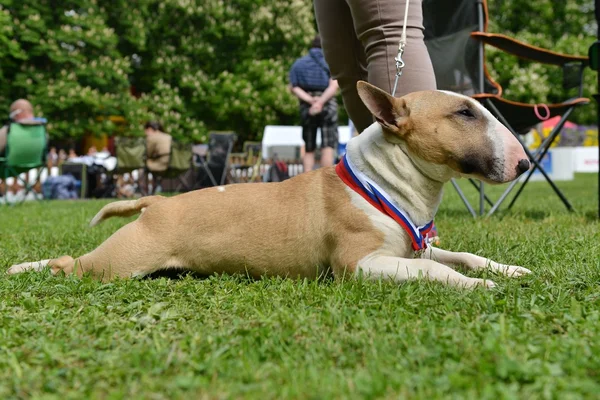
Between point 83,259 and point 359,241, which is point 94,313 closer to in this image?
point 83,259

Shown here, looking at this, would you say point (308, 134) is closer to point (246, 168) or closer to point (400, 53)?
point (400, 53)

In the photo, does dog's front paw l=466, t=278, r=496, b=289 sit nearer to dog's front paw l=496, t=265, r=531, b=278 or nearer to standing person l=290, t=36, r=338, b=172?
dog's front paw l=496, t=265, r=531, b=278

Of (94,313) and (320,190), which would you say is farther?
(320,190)

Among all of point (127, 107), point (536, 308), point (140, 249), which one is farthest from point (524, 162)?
point (127, 107)

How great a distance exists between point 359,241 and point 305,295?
0.38m

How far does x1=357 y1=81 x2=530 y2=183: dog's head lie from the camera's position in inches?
102

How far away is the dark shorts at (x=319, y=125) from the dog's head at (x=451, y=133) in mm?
6375

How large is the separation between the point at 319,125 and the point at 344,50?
5.44 m

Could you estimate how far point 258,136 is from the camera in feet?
95.8

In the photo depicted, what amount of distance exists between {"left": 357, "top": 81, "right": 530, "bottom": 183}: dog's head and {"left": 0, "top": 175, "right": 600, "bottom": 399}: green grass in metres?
0.48

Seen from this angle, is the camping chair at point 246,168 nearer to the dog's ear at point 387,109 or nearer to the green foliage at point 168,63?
the green foliage at point 168,63

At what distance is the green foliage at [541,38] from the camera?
30.9 m

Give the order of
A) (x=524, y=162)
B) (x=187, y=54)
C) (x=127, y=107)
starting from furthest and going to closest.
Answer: (x=187, y=54), (x=127, y=107), (x=524, y=162)

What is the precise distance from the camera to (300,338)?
1851 mm
